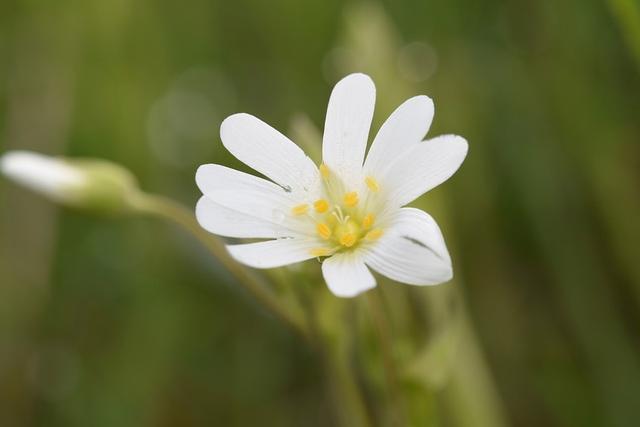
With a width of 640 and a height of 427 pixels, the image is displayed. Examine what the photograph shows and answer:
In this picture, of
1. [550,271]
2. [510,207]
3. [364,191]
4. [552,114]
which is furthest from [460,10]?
[364,191]

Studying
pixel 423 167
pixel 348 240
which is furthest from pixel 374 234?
pixel 423 167

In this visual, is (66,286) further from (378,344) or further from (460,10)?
(460,10)

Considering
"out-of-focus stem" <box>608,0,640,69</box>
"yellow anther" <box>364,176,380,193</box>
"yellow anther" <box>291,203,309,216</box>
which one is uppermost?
"out-of-focus stem" <box>608,0,640,69</box>

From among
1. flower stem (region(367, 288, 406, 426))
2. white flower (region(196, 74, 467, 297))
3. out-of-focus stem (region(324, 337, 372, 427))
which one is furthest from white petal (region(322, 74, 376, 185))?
out-of-focus stem (region(324, 337, 372, 427))

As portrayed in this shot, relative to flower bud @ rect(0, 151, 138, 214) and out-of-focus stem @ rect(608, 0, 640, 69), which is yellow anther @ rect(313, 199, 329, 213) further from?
out-of-focus stem @ rect(608, 0, 640, 69)

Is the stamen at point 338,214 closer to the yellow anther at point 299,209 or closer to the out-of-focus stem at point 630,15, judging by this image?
the yellow anther at point 299,209

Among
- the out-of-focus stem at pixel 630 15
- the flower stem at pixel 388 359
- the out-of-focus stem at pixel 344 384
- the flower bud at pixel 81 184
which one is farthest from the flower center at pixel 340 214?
the out-of-focus stem at pixel 630 15

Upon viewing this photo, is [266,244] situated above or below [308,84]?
below
